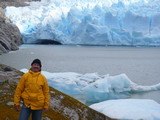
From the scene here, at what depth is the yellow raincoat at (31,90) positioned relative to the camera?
2637 mm

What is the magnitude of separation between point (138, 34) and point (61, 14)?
527 inches

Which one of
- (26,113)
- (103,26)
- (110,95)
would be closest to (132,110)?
(110,95)

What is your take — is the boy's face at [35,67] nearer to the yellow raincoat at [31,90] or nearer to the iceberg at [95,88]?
the yellow raincoat at [31,90]

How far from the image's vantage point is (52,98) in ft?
11.9

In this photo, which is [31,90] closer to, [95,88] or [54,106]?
[54,106]

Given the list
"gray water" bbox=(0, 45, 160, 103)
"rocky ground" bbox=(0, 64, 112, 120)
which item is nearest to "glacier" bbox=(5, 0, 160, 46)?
"gray water" bbox=(0, 45, 160, 103)

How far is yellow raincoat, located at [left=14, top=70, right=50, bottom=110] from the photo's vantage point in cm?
264

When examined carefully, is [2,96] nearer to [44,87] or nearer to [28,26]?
[44,87]

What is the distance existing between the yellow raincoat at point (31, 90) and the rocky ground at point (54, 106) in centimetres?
47

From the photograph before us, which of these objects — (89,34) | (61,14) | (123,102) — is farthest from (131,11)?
(123,102)

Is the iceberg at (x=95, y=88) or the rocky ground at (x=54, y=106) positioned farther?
the iceberg at (x=95, y=88)

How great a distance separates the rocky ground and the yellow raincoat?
18.6 inches

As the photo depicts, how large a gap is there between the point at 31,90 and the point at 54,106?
2.93 ft

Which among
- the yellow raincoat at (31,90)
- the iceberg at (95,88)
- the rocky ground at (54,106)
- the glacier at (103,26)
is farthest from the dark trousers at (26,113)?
the glacier at (103,26)
